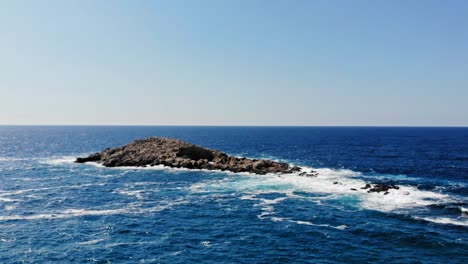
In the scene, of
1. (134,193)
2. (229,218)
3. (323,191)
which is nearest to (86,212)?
(134,193)

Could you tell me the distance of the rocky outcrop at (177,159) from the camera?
9406 centimetres

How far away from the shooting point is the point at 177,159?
102 m

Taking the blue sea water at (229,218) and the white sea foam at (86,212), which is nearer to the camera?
the blue sea water at (229,218)

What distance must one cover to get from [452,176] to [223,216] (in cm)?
6657

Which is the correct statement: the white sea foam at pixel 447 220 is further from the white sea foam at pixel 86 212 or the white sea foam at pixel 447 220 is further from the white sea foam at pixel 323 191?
the white sea foam at pixel 86 212

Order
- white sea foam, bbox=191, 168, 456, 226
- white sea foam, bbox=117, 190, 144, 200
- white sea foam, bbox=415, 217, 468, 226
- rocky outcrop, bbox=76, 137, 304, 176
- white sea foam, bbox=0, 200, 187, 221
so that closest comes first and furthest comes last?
white sea foam, bbox=415, 217, 468, 226, white sea foam, bbox=0, 200, 187, 221, white sea foam, bbox=191, 168, 456, 226, white sea foam, bbox=117, 190, 144, 200, rocky outcrop, bbox=76, 137, 304, 176

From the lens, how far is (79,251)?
39188 millimetres

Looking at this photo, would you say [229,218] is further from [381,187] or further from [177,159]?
[177,159]

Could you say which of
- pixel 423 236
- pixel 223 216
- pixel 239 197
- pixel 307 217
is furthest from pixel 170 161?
pixel 423 236

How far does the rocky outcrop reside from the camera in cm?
9406

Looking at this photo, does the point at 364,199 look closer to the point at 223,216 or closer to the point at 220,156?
the point at 223,216

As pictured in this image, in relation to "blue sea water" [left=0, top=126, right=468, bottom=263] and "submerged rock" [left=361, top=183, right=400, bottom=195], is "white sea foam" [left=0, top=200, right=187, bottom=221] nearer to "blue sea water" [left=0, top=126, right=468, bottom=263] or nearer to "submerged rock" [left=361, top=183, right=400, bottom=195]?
"blue sea water" [left=0, top=126, right=468, bottom=263]

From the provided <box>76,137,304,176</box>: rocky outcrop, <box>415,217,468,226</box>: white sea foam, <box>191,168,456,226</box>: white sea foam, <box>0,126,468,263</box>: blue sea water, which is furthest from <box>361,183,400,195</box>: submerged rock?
<box>76,137,304,176</box>: rocky outcrop

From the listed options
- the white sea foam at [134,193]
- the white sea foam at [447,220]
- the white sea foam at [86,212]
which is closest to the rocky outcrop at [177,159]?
the white sea foam at [134,193]
